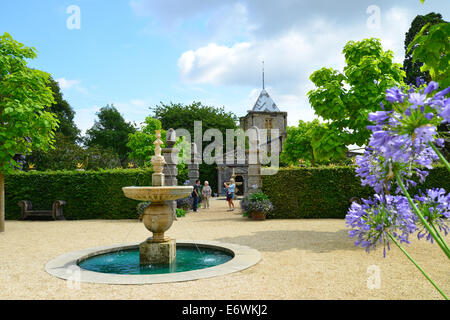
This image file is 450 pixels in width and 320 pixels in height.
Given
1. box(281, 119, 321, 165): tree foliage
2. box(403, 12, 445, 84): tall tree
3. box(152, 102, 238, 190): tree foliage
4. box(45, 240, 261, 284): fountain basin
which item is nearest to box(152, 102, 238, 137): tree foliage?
box(152, 102, 238, 190): tree foliage

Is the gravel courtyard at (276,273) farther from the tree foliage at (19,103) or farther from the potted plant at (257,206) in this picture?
the potted plant at (257,206)

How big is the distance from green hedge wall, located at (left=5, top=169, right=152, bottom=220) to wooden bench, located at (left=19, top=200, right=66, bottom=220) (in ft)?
1.22

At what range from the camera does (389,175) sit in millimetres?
1758

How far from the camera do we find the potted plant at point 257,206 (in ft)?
47.2

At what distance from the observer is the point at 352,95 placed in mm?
10461

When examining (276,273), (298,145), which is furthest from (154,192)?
(298,145)

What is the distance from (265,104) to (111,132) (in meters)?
26.5

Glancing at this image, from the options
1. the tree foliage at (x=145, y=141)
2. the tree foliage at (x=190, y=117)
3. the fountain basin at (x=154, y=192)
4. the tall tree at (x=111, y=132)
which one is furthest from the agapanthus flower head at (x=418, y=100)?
the tall tree at (x=111, y=132)

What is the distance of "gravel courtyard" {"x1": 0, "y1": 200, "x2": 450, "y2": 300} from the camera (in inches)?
184

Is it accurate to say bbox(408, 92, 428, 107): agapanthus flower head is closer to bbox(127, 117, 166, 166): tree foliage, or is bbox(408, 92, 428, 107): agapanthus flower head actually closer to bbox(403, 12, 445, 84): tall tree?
bbox(403, 12, 445, 84): tall tree

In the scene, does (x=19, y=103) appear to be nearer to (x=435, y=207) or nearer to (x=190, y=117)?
(x=435, y=207)
